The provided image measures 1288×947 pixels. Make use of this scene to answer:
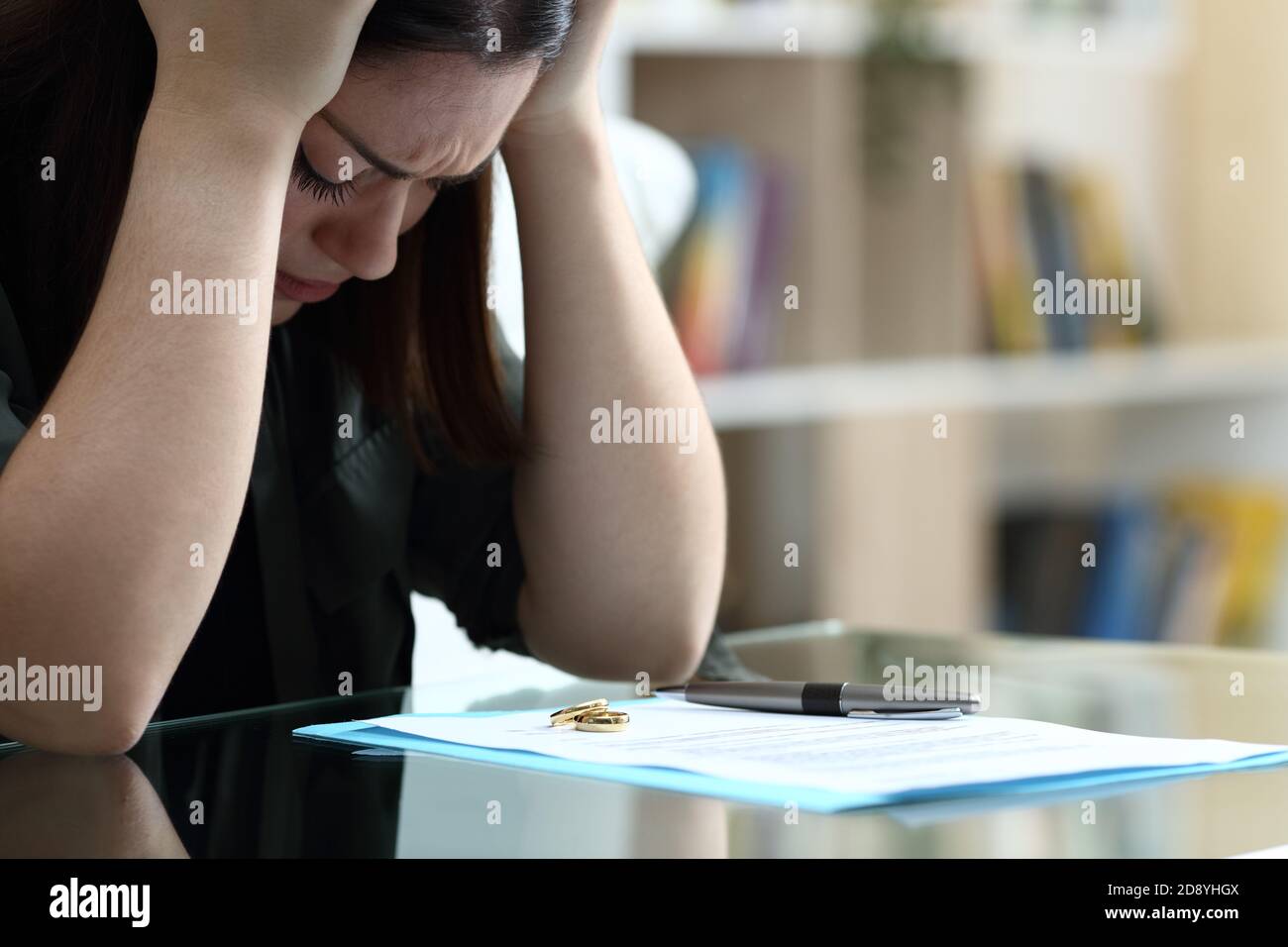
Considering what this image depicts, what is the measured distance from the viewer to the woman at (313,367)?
74cm

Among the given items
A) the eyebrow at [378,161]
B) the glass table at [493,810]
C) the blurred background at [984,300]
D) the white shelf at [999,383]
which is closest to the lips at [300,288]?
the eyebrow at [378,161]

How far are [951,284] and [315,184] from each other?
187 centimetres

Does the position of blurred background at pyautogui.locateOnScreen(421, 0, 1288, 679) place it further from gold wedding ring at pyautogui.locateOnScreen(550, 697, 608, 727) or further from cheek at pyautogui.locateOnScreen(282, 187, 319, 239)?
gold wedding ring at pyautogui.locateOnScreen(550, 697, 608, 727)

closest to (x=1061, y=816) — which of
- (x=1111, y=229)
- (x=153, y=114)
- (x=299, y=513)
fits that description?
(x=153, y=114)

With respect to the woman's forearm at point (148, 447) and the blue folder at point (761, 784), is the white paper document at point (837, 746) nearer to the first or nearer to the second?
the blue folder at point (761, 784)

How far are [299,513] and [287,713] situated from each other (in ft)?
1.00

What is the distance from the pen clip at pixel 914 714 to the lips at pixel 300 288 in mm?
411

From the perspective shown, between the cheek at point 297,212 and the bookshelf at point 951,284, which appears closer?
the cheek at point 297,212

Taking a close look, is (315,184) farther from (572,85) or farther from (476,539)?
(476,539)

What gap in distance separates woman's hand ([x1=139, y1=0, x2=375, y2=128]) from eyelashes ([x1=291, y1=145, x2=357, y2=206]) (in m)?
0.09

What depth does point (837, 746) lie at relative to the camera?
2.27 feet

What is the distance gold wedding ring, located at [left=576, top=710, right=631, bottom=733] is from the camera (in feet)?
2.46

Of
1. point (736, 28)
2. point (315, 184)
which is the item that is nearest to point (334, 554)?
point (315, 184)

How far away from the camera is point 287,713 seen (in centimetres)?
84
